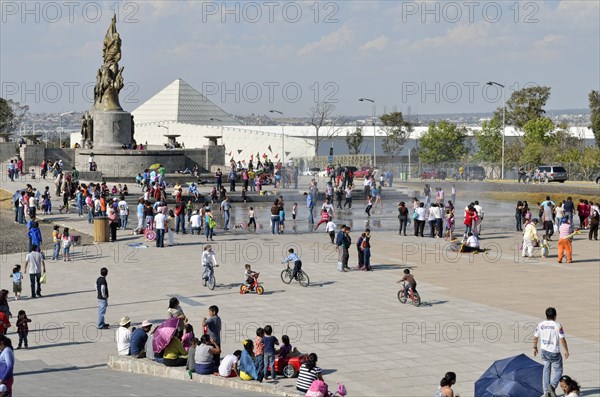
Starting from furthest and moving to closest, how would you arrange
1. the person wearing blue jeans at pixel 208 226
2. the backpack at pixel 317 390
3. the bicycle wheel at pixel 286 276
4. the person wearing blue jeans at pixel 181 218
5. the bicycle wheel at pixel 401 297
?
the person wearing blue jeans at pixel 181 218 < the person wearing blue jeans at pixel 208 226 < the bicycle wheel at pixel 286 276 < the bicycle wheel at pixel 401 297 < the backpack at pixel 317 390

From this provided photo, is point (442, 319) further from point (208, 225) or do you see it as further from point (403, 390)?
point (208, 225)

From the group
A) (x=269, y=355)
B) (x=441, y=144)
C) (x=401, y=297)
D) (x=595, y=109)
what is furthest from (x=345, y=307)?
(x=595, y=109)

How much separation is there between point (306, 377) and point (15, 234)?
2251 centimetres

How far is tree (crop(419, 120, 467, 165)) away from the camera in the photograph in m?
88.9

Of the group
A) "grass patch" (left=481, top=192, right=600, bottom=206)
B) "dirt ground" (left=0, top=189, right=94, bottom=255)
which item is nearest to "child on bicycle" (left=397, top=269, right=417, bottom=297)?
"dirt ground" (left=0, top=189, right=94, bottom=255)

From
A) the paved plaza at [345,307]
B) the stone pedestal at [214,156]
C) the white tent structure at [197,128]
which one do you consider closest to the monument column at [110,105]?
the stone pedestal at [214,156]

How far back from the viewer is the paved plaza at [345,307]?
16.7 m

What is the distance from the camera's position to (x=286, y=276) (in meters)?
25.1

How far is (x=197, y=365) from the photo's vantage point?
15.8 metres

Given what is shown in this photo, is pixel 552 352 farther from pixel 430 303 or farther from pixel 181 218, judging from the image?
pixel 181 218

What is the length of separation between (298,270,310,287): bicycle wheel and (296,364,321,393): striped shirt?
1020 centimetres

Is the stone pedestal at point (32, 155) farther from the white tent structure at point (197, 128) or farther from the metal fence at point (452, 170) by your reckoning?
the metal fence at point (452, 170)

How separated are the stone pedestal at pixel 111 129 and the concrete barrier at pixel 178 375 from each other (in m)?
43.4

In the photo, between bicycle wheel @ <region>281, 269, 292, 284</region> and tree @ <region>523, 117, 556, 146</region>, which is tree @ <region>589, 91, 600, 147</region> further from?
bicycle wheel @ <region>281, 269, 292, 284</region>
